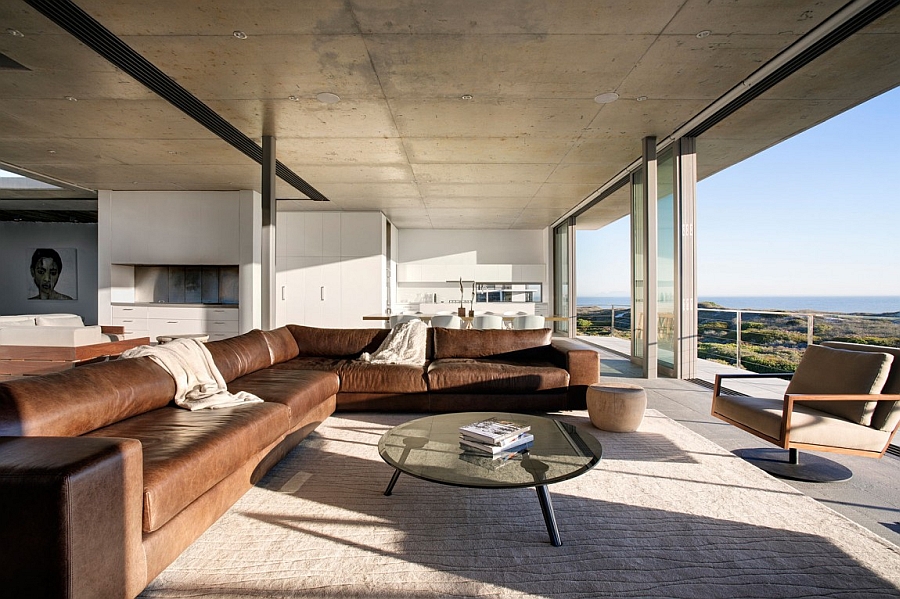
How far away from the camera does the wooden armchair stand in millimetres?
2551

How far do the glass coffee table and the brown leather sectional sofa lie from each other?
728mm

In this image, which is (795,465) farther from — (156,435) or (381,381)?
(156,435)

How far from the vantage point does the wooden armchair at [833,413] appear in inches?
100

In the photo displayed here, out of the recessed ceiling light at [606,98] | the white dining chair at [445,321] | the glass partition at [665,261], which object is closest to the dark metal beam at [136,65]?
the white dining chair at [445,321]

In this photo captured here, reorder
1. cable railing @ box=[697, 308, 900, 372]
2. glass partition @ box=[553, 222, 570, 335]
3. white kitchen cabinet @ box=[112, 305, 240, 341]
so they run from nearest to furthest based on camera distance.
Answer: cable railing @ box=[697, 308, 900, 372] < white kitchen cabinet @ box=[112, 305, 240, 341] < glass partition @ box=[553, 222, 570, 335]

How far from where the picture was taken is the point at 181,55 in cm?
400

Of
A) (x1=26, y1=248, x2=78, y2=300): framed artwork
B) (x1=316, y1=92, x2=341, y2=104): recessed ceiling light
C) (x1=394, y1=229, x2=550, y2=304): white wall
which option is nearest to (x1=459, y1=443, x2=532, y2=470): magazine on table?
(x1=316, y1=92, x2=341, y2=104): recessed ceiling light

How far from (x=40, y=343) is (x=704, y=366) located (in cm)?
804

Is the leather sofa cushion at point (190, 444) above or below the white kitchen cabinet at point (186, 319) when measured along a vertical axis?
below

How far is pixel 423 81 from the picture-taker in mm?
4438

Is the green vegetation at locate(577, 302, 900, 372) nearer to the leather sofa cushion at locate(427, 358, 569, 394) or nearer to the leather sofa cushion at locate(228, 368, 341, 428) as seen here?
the leather sofa cushion at locate(427, 358, 569, 394)

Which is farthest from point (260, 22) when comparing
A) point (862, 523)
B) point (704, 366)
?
point (704, 366)

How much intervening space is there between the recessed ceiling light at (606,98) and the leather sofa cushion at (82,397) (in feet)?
14.2

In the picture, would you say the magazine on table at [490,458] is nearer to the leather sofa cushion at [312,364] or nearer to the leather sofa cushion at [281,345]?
the leather sofa cushion at [312,364]
